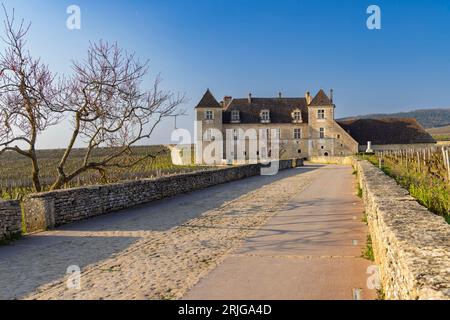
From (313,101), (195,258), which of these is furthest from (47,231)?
(313,101)

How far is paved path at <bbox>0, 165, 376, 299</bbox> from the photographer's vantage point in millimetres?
5379

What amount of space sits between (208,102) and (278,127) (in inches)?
416

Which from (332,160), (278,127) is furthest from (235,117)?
(332,160)

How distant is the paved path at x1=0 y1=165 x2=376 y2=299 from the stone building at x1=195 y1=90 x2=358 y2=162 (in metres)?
46.8

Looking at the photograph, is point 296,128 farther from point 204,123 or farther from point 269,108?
point 204,123

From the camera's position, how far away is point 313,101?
59.0 m

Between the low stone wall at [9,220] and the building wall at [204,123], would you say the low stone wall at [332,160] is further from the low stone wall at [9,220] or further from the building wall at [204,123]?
the low stone wall at [9,220]

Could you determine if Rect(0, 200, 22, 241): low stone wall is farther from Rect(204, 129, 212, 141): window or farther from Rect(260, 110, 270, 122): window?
Rect(260, 110, 270, 122): window

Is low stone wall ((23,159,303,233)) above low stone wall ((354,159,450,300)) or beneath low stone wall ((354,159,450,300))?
beneath

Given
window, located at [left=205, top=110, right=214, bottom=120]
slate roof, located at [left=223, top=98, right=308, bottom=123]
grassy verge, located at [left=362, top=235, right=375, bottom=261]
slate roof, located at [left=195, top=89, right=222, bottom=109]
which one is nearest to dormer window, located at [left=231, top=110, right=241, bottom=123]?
slate roof, located at [left=223, top=98, right=308, bottom=123]

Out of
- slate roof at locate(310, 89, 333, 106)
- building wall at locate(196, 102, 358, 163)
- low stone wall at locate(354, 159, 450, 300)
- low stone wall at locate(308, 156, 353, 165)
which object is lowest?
low stone wall at locate(308, 156, 353, 165)
